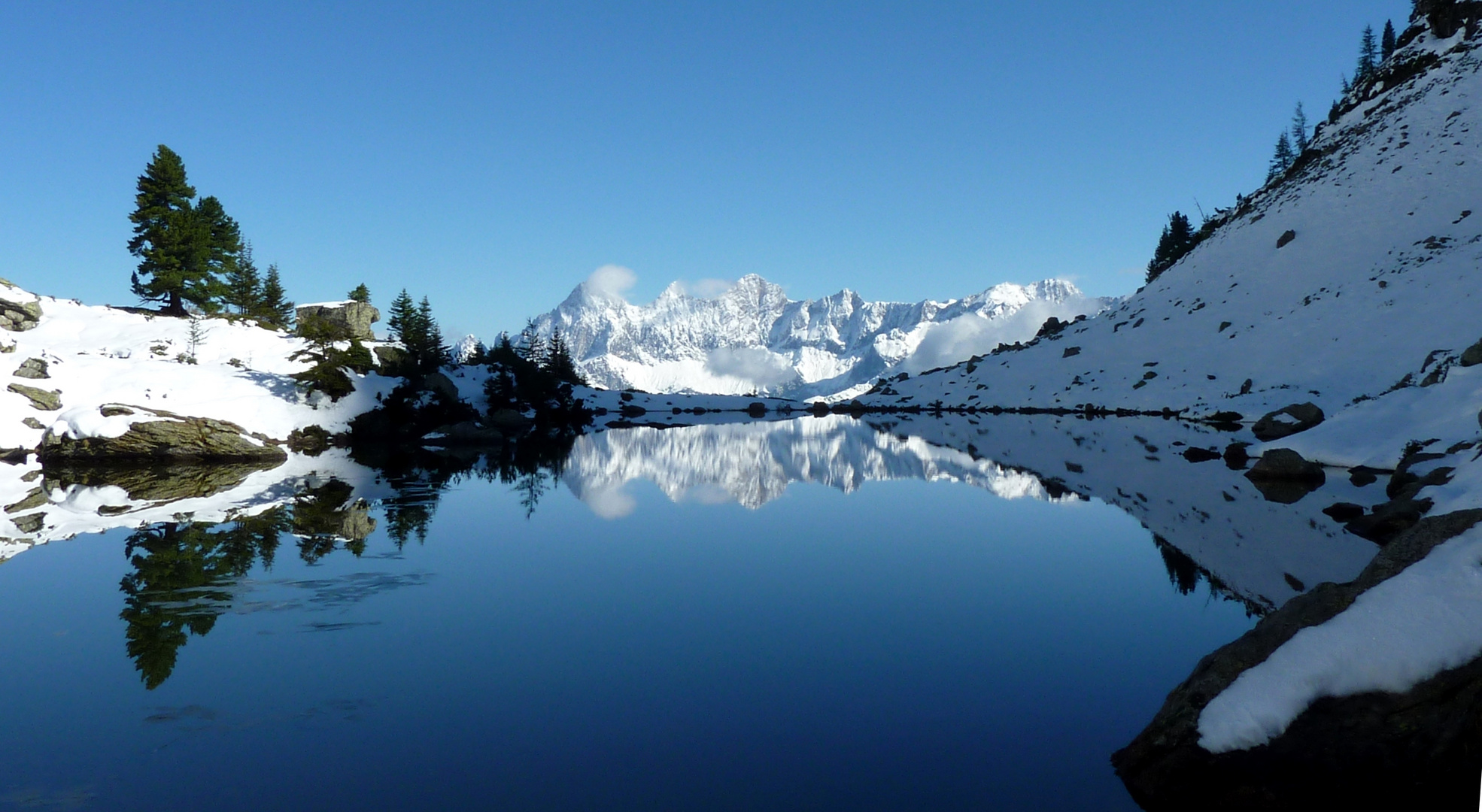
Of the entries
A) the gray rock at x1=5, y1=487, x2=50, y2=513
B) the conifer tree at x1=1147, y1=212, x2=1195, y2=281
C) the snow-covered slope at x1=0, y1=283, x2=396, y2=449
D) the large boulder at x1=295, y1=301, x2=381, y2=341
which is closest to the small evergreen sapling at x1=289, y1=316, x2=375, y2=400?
the snow-covered slope at x1=0, y1=283, x2=396, y2=449

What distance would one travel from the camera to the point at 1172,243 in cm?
12744

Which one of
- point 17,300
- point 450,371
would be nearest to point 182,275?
point 17,300

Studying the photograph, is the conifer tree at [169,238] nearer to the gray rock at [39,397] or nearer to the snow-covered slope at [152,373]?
the snow-covered slope at [152,373]

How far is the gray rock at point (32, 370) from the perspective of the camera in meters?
41.7

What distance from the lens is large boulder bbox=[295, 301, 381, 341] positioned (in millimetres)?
87125

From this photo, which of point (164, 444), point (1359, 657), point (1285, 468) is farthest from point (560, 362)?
point (1359, 657)

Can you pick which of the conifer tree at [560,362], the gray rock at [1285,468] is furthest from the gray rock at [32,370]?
the conifer tree at [560,362]

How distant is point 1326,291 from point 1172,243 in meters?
70.1

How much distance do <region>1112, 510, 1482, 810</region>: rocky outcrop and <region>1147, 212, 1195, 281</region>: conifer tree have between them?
437 feet

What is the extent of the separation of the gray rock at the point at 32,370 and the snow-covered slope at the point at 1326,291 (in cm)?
7071

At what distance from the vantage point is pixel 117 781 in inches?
273

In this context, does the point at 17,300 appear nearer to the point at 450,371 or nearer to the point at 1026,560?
the point at 450,371

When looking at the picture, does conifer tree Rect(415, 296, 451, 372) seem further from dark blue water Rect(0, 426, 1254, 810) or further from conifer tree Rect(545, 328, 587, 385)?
dark blue water Rect(0, 426, 1254, 810)

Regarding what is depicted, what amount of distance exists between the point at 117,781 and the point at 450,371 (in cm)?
7134
